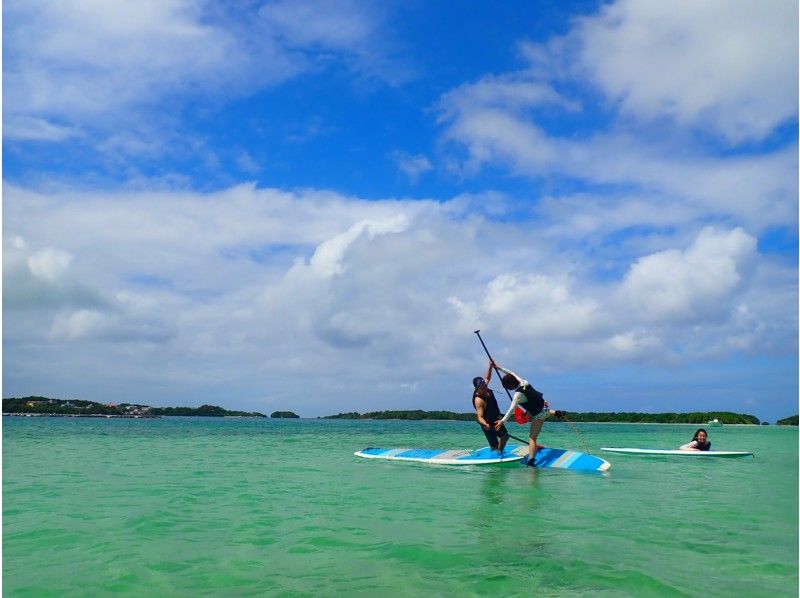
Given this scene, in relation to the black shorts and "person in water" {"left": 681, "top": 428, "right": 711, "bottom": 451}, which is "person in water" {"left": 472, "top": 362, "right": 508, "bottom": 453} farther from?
"person in water" {"left": 681, "top": 428, "right": 711, "bottom": 451}

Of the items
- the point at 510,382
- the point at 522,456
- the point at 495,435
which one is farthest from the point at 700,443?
the point at 510,382

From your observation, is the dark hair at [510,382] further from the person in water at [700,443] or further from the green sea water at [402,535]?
the person in water at [700,443]

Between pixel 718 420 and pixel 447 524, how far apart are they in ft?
361

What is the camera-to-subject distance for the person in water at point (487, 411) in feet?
54.9

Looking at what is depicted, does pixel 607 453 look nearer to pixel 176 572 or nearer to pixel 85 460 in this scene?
pixel 85 460

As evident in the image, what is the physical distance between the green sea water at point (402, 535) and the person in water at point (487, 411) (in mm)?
1720

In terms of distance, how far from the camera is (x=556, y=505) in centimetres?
1045

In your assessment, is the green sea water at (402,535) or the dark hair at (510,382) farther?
the dark hair at (510,382)

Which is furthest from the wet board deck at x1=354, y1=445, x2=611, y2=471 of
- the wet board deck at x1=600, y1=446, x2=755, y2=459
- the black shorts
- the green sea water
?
the wet board deck at x1=600, y1=446, x2=755, y2=459

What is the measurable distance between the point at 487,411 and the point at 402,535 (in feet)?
29.0

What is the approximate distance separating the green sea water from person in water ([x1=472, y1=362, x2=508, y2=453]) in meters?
1.72

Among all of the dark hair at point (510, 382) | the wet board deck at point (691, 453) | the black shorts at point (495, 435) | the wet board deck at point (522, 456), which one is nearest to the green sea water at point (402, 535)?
the wet board deck at point (522, 456)

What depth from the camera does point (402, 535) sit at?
8227 millimetres

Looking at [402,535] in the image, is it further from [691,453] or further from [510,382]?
[691,453]
